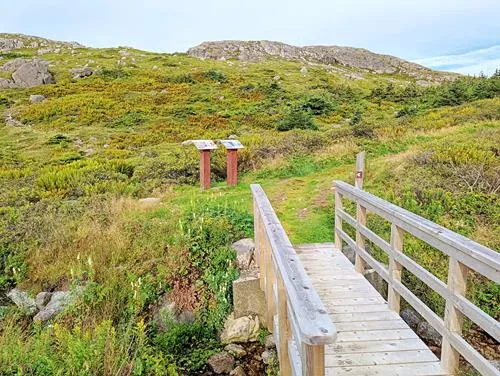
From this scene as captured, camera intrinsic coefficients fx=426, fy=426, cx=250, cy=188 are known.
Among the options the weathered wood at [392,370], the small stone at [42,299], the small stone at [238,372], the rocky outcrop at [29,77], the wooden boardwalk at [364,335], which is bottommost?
the small stone at [238,372]

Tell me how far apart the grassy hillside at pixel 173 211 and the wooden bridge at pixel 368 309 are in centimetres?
141

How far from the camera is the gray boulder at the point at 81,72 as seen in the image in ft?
131

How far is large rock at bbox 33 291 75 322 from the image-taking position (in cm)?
574

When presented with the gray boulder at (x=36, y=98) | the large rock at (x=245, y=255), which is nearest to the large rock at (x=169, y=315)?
the large rock at (x=245, y=255)

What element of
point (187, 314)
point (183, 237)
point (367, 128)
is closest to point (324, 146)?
point (367, 128)

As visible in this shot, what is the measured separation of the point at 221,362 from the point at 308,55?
253 feet

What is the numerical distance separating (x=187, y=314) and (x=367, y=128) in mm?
12982

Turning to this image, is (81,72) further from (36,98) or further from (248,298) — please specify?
(248,298)

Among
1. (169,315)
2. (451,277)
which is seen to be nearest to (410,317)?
(451,277)

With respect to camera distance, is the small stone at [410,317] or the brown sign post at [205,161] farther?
the brown sign post at [205,161]

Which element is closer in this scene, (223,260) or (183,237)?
(223,260)

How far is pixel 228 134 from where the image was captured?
20.9 metres

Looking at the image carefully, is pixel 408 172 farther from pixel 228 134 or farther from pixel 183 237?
pixel 228 134

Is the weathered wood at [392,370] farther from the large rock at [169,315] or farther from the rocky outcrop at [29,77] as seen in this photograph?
the rocky outcrop at [29,77]
